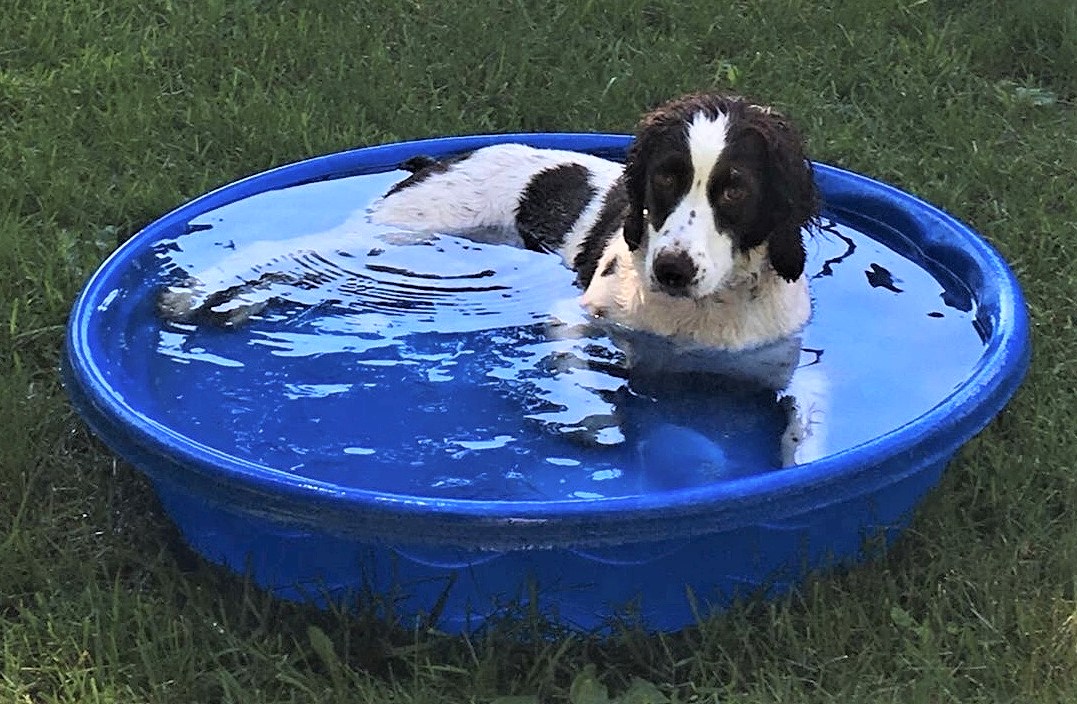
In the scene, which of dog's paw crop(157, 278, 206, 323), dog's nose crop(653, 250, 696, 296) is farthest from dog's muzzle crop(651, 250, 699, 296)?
dog's paw crop(157, 278, 206, 323)

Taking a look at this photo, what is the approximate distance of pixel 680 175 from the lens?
12.4 ft

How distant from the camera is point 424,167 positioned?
16.9 ft

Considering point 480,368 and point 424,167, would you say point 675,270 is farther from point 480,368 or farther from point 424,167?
point 424,167

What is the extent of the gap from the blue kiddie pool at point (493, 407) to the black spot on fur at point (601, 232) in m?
0.08

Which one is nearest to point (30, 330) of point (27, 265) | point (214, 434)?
point (27, 265)

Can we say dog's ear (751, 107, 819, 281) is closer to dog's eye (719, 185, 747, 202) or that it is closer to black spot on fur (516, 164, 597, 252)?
dog's eye (719, 185, 747, 202)

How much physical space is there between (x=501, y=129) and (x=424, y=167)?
0.85 m

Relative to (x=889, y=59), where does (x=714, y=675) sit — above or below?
below

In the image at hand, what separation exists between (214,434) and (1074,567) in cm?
216

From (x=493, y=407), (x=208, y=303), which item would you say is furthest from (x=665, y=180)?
(x=208, y=303)

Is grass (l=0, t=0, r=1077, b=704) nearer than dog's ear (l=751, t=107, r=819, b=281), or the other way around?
grass (l=0, t=0, r=1077, b=704)

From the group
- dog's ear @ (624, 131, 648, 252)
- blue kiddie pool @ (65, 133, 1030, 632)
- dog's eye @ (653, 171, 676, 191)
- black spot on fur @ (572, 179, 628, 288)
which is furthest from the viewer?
black spot on fur @ (572, 179, 628, 288)

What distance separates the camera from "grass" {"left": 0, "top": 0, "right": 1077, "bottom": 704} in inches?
119

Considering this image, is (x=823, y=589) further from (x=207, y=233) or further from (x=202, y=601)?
(x=207, y=233)
